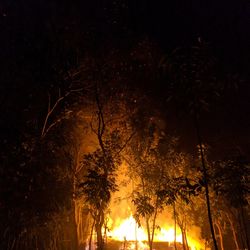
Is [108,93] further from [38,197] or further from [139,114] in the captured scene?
[38,197]

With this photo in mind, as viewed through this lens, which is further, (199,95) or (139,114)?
(139,114)

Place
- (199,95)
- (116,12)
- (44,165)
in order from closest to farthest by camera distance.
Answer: (199,95) → (44,165) → (116,12)

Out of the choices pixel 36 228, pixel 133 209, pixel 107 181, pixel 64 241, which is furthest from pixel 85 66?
pixel 133 209

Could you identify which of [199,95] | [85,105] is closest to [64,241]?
[85,105]

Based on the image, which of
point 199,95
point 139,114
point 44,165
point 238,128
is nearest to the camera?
point 199,95

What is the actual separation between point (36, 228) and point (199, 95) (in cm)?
724

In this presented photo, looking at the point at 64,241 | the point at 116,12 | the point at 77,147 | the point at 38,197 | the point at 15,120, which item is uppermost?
the point at 116,12

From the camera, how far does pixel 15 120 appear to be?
30.9 ft

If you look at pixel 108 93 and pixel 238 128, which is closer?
pixel 108 93

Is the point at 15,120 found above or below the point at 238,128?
below

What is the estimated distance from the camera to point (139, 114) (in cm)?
1420

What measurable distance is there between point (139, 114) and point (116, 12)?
4262mm

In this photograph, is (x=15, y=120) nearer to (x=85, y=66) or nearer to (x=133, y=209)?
(x=85, y=66)

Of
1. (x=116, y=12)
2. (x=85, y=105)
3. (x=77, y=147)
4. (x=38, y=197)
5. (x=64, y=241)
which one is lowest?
(x=64, y=241)
